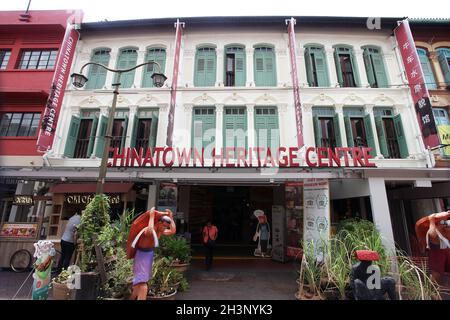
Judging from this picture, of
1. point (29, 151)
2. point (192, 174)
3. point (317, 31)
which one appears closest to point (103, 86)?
point (29, 151)

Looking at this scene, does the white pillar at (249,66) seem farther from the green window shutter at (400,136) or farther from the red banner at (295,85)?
the green window shutter at (400,136)

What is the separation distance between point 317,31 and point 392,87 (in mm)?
4381

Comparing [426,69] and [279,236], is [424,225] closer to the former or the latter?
[279,236]

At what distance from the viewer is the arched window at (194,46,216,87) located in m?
11.1

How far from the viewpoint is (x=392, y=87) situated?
10.5 m

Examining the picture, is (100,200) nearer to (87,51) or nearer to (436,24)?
(87,51)

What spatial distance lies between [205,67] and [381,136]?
8463mm

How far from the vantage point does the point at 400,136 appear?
32.8 feet

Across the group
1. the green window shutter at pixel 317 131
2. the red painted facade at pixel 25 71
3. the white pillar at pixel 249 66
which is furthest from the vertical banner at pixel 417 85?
the red painted facade at pixel 25 71

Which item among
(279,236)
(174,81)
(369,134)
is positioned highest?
(174,81)

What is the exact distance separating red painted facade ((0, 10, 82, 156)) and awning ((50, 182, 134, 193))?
2.88 m

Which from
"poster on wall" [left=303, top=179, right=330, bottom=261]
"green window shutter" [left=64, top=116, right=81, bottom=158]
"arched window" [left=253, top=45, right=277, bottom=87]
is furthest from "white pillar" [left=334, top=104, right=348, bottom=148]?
"green window shutter" [left=64, top=116, right=81, bottom=158]

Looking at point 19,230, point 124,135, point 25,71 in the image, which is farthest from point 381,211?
point 25,71

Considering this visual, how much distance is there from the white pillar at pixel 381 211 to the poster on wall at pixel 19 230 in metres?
11.4
